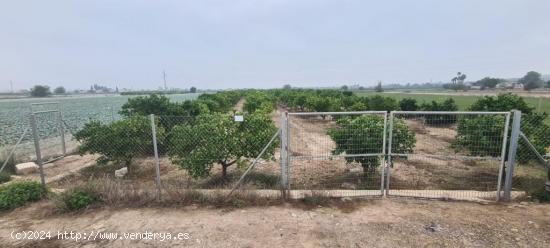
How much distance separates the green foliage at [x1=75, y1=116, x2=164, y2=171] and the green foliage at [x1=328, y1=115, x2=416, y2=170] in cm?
527

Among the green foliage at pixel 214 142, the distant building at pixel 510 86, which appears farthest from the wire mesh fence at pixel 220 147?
the distant building at pixel 510 86

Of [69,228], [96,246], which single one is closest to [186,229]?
[96,246]

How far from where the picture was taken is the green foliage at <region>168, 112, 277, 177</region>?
616 centimetres

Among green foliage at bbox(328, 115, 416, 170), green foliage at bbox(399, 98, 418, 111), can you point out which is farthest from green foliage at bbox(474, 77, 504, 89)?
green foliage at bbox(328, 115, 416, 170)

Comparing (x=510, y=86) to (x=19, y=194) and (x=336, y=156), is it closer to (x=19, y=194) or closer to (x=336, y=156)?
(x=336, y=156)

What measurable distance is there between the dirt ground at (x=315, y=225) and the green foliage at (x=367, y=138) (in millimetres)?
1210

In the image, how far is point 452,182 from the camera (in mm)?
6535

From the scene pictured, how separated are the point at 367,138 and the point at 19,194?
23.4 feet

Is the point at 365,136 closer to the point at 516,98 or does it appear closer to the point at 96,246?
the point at 96,246

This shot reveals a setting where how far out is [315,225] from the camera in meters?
4.30

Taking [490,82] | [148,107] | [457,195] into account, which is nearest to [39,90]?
[148,107]

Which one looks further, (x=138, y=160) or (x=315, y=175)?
(x=138, y=160)

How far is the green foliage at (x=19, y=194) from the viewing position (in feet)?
16.9

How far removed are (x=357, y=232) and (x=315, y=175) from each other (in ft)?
10.2
